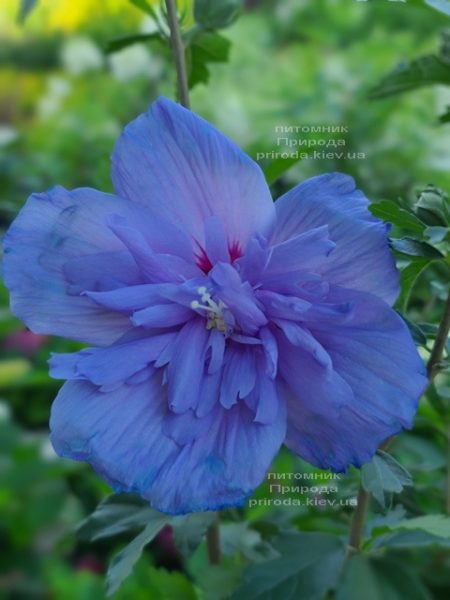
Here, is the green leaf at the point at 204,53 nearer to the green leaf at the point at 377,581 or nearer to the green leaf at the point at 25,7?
the green leaf at the point at 25,7

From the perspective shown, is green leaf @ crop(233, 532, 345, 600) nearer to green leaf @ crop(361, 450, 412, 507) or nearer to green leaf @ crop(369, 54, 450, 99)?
green leaf @ crop(361, 450, 412, 507)

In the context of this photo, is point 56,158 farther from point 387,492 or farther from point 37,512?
point 387,492

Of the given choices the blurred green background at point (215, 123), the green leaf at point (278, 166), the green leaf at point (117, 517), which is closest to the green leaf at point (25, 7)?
the blurred green background at point (215, 123)

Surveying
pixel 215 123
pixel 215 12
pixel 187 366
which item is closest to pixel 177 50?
pixel 215 12

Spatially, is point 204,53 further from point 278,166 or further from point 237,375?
point 237,375

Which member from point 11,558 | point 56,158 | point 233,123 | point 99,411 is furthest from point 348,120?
point 99,411

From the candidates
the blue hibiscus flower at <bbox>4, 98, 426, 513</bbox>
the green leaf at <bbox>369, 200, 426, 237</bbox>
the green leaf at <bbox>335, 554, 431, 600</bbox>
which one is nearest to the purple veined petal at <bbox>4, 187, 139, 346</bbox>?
the blue hibiscus flower at <bbox>4, 98, 426, 513</bbox>
